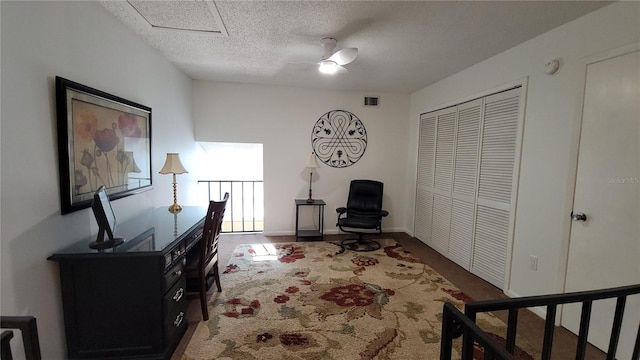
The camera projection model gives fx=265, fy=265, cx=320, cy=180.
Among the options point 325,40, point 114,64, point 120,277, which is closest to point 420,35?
point 325,40

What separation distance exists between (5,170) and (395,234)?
14.7 ft

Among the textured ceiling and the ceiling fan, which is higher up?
the textured ceiling

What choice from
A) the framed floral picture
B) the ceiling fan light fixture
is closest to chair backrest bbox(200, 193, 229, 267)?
the framed floral picture

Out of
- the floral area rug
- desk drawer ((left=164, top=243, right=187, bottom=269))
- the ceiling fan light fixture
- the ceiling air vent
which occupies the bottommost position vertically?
the floral area rug

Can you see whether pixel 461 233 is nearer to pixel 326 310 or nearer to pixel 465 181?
pixel 465 181

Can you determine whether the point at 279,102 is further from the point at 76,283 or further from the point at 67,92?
the point at 76,283

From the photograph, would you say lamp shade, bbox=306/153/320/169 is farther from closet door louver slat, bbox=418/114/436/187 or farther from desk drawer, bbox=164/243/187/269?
desk drawer, bbox=164/243/187/269

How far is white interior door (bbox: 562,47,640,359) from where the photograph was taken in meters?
1.72

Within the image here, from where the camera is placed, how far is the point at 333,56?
97.3 inches

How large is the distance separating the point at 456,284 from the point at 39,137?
11.8 ft

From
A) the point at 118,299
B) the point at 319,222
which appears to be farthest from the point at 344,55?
the point at 319,222

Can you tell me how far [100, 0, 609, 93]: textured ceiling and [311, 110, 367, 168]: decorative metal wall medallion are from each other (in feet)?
3.72

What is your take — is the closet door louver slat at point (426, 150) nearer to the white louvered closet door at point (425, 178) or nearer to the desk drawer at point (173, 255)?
the white louvered closet door at point (425, 178)

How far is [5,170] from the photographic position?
4.20 ft
